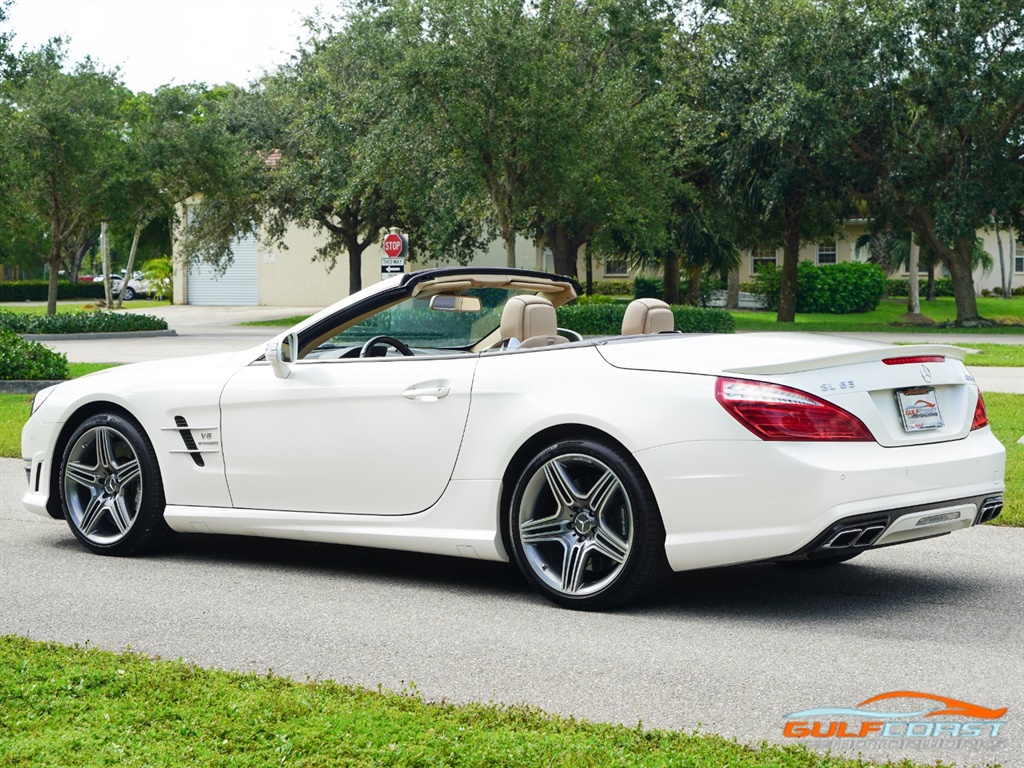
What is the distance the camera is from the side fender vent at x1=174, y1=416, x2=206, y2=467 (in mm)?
6645

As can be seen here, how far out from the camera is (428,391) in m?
5.95

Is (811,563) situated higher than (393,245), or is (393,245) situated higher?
(393,245)

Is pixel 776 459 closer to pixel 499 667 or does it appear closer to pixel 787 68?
pixel 499 667

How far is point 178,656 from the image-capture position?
4863 millimetres

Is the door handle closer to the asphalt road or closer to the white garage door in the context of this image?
the asphalt road

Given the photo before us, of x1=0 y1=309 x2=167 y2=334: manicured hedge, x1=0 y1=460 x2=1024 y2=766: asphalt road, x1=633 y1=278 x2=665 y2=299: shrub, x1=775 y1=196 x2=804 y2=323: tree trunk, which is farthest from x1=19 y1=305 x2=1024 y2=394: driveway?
x1=633 y1=278 x2=665 y2=299: shrub

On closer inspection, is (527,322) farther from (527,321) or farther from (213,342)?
(213,342)

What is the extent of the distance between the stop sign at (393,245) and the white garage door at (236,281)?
109 ft

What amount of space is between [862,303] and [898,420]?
4936 centimetres

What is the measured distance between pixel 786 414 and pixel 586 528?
0.98m

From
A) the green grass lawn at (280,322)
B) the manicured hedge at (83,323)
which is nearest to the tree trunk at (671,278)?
the green grass lawn at (280,322)

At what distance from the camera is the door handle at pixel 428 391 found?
592cm

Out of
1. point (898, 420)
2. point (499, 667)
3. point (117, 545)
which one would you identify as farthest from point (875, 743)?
point (117, 545)

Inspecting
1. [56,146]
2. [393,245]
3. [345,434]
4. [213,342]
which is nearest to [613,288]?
[213,342]
